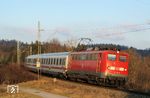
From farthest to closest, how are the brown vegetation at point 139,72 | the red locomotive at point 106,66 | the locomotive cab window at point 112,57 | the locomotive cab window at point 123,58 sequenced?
the brown vegetation at point 139,72 → the locomotive cab window at point 123,58 → the locomotive cab window at point 112,57 → the red locomotive at point 106,66

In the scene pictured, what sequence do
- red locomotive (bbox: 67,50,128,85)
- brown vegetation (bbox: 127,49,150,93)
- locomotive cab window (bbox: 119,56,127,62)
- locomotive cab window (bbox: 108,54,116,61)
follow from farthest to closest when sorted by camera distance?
brown vegetation (bbox: 127,49,150,93) → locomotive cab window (bbox: 119,56,127,62) → locomotive cab window (bbox: 108,54,116,61) → red locomotive (bbox: 67,50,128,85)

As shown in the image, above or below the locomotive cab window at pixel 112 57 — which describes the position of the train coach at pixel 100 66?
below

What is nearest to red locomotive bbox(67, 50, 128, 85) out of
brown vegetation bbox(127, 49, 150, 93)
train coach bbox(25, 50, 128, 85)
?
train coach bbox(25, 50, 128, 85)

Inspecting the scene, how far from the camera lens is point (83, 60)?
1490 inches

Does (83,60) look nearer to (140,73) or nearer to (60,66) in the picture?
(140,73)

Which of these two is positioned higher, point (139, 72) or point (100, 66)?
point (100, 66)

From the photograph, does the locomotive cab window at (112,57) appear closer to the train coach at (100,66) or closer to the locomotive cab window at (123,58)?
the train coach at (100,66)

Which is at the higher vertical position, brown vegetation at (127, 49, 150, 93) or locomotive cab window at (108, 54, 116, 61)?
locomotive cab window at (108, 54, 116, 61)

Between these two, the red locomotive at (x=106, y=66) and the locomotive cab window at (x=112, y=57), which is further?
the locomotive cab window at (x=112, y=57)

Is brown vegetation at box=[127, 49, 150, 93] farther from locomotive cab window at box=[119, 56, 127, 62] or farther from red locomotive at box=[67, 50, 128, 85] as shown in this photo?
locomotive cab window at box=[119, 56, 127, 62]

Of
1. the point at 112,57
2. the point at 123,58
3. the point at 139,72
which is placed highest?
the point at 112,57

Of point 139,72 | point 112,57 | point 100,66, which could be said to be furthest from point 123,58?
point 139,72

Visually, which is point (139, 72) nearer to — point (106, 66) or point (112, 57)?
point (112, 57)

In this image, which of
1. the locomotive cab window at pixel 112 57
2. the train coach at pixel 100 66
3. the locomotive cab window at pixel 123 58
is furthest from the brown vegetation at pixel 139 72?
the locomotive cab window at pixel 112 57
